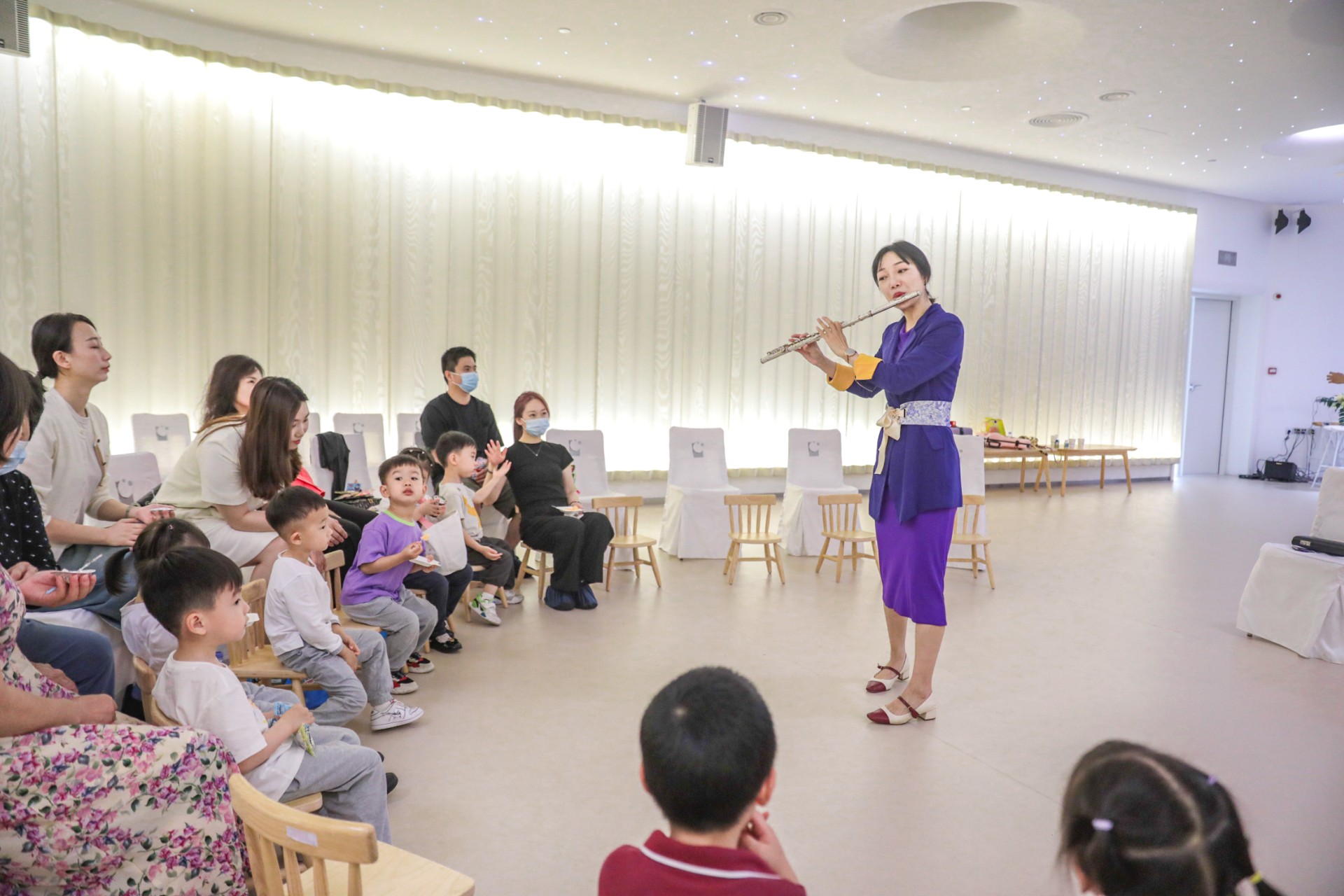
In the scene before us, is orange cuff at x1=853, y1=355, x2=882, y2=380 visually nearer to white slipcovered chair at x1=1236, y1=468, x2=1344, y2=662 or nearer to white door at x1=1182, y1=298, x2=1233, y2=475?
white slipcovered chair at x1=1236, y1=468, x2=1344, y2=662

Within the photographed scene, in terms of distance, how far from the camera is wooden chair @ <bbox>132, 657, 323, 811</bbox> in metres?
1.96

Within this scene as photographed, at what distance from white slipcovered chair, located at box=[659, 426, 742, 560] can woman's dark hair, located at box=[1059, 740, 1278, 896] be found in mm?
4835

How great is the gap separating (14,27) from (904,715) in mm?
6420

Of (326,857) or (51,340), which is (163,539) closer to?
(51,340)

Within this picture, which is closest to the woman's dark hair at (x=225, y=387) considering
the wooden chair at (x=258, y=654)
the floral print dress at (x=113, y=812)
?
the wooden chair at (x=258, y=654)

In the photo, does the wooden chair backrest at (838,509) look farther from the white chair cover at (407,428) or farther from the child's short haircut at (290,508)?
the child's short haircut at (290,508)

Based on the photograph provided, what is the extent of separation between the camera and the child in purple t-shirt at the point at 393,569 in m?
3.31

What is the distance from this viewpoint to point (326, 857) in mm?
1256

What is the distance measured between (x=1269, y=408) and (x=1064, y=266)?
14.1 feet

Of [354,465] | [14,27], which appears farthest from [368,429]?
[14,27]

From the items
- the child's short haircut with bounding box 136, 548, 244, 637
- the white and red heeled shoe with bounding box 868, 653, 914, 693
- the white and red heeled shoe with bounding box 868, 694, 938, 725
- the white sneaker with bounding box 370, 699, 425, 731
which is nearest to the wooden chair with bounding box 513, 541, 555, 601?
the white sneaker with bounding box 370, 699, 425, 731

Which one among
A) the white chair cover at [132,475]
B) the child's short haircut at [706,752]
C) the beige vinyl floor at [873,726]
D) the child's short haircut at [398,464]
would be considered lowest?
the beige vinyl floor at [873,726]

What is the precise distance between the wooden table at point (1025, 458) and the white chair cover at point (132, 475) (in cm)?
816

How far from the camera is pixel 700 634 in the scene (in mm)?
4344
